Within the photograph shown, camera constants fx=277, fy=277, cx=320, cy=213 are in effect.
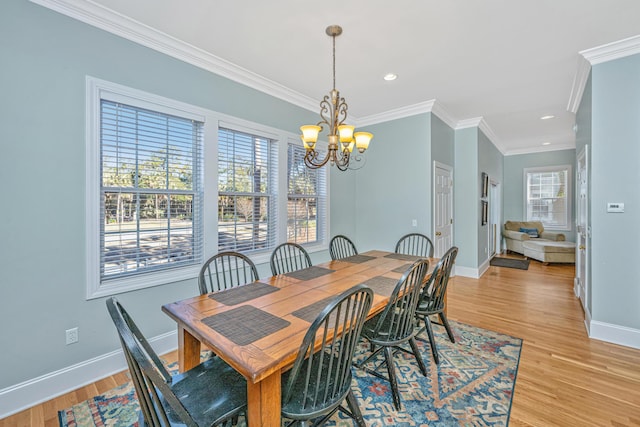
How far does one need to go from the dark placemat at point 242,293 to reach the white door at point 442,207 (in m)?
3.01

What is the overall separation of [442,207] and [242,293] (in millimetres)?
3723

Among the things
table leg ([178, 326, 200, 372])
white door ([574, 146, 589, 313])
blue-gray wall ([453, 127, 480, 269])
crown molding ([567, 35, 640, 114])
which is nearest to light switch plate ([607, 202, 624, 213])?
white door ([574, 146, 589, 313])

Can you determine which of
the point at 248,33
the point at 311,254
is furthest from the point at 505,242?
the point at 248,33

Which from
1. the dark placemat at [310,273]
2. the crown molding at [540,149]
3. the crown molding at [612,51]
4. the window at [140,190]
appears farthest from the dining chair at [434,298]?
the crown molding at [540,149]

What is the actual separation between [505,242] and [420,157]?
5.01 m

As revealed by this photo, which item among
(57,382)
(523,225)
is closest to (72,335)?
(57,382)

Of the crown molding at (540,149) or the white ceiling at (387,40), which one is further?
the crown molding at (540,149)

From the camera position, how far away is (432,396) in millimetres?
1918

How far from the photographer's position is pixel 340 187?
4.54 metres

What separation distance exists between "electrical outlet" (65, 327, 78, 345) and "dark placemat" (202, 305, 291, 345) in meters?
1.30

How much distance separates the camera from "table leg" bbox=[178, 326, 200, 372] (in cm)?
160

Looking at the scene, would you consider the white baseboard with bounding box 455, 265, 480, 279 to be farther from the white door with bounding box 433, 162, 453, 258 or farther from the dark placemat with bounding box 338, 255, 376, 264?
the dark placemat with bounding box 338, 255, 376, 264

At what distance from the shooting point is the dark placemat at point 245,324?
1.34 m

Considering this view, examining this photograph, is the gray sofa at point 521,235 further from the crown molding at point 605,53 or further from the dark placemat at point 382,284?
the dark placemat at point 382,284
